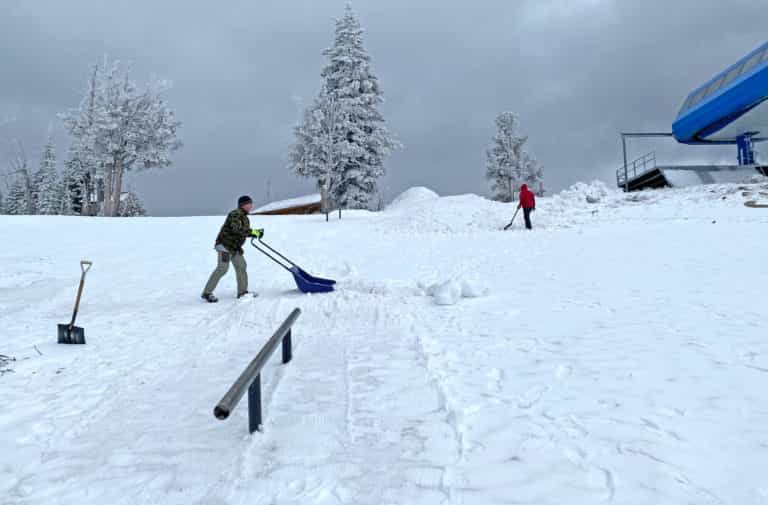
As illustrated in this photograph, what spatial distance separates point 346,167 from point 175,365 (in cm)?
2818

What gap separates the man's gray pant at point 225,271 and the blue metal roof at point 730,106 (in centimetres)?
2298

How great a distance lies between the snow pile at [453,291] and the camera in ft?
23.8

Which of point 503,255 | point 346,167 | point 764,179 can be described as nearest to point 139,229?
A: point 346,167

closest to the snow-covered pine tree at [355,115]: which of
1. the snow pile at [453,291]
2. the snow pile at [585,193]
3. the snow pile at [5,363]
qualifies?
the snow pile at [585,193]

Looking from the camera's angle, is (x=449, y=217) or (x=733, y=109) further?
(x=449, y=217)

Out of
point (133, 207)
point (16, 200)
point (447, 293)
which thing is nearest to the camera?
point (447, 293)

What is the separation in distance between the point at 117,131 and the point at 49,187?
80.4 ft

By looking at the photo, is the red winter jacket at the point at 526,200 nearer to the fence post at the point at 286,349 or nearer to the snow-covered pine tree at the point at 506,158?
the fence post at the point at 286,349

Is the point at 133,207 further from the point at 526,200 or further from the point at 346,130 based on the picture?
the point at 526,200

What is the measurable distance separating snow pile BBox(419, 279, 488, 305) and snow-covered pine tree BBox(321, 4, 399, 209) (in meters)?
24.0

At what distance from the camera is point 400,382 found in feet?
13.6

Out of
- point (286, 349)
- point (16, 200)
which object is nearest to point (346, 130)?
point (286, 349)

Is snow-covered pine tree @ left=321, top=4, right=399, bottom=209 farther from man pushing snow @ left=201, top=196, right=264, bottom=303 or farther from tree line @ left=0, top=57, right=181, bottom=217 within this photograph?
man pushing snow @ left=201, top=196, right=264, bottom=303

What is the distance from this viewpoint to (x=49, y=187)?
48375 mm
